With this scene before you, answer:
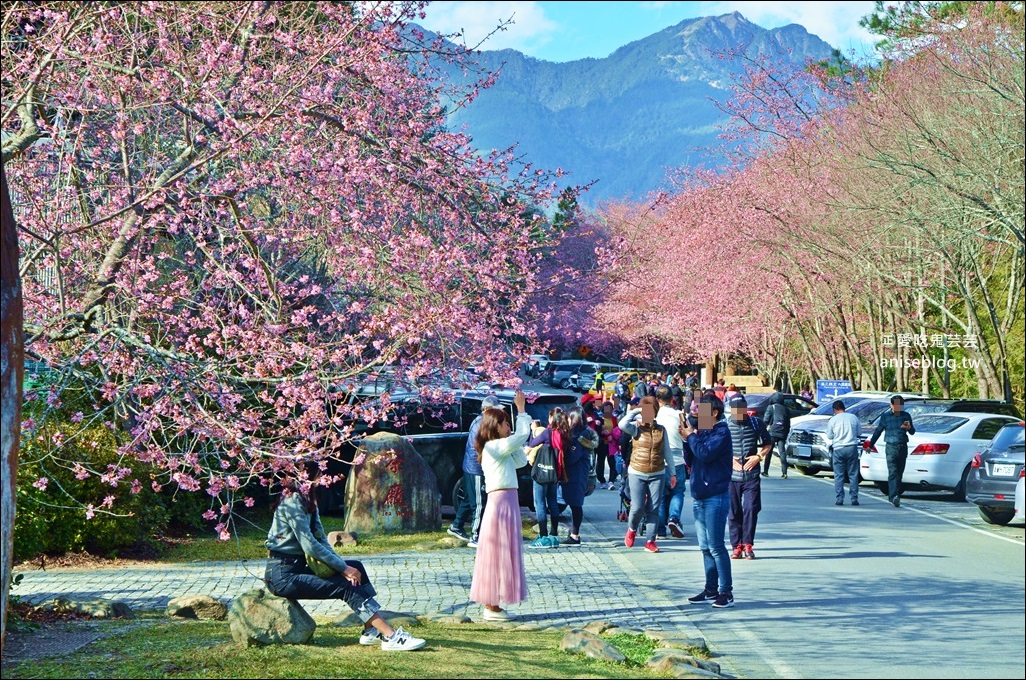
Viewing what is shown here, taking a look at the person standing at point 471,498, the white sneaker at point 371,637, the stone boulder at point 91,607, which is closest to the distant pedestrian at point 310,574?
the white sneaker at point 371,637

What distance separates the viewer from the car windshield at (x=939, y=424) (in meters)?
21.6

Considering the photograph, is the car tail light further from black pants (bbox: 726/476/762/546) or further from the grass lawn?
the grass lawn

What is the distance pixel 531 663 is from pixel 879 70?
32004 mm

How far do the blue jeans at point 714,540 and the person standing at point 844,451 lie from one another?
9.13 m

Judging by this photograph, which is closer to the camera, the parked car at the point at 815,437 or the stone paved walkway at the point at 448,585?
the stone paved walkway at the point at 448,585

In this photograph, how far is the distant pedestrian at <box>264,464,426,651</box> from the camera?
850 cm

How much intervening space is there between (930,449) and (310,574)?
15495 mm

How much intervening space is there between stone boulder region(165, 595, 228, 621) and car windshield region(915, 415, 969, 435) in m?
15.2

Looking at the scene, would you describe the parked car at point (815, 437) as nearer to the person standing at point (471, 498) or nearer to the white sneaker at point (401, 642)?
the person standing at point (471, 498)

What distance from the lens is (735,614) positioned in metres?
10.8

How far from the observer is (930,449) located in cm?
2144

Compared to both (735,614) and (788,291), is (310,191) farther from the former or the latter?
(788,291)

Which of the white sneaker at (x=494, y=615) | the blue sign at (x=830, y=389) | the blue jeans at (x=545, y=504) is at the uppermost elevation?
the blue sign at (x=830, y=389)

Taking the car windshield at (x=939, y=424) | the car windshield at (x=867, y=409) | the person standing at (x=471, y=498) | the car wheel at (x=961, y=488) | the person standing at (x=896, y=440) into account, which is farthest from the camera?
the car windshield at (x=867, y=409)
